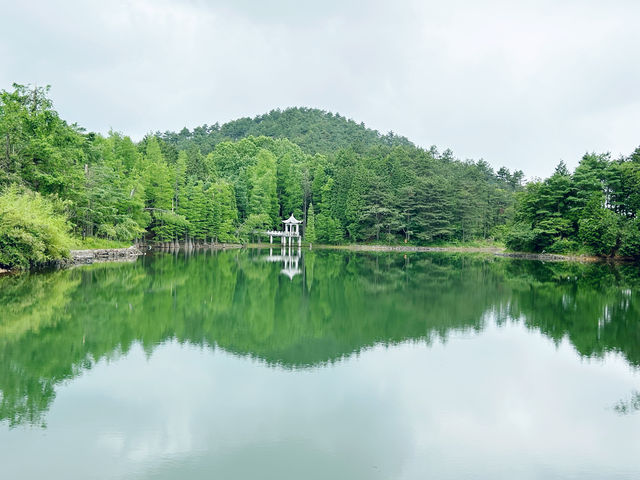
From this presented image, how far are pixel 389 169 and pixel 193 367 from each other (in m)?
44.2

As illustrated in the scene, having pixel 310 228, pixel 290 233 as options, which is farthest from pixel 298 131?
pixel 290 233

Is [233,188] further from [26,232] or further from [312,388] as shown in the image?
[312,388]

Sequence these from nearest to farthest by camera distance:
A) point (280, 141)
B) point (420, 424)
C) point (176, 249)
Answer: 1. point (420, 424)
2. point (176, 249)
3. point (280, 141)

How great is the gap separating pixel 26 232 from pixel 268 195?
33752 millimetres

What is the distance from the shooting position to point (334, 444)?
5.36 m

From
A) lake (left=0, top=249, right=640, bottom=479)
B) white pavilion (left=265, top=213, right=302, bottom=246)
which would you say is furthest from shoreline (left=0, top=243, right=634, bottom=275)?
lake (left=0, top=249, right=640, bottom=479)

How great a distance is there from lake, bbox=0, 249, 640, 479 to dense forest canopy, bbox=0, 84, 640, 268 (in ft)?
33.9

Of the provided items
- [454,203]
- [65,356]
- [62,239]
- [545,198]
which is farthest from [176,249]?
[65,356]

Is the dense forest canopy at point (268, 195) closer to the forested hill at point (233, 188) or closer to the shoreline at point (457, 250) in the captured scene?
the forested hill at point (233, 188)

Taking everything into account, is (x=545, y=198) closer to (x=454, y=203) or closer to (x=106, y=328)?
(x=454, y=203)

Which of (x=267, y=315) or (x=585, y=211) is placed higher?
(x=585, y=211)

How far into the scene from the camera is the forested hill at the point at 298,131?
79562 millimetres

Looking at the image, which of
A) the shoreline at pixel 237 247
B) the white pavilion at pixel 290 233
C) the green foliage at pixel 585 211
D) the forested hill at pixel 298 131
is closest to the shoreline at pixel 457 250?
the shoreline at pixel 237 247

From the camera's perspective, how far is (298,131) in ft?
275
